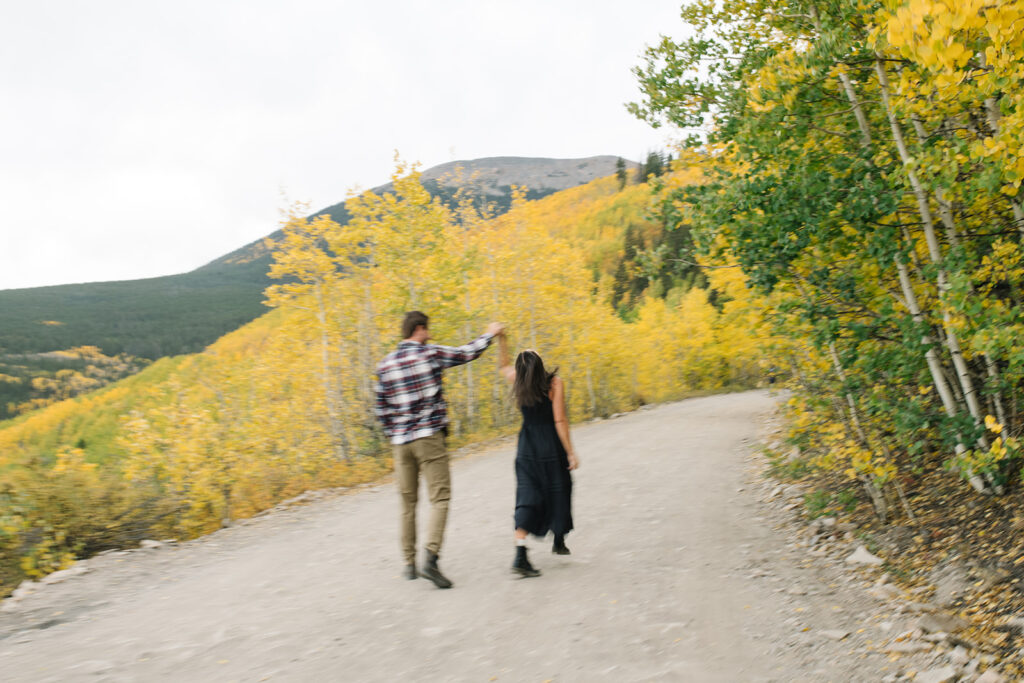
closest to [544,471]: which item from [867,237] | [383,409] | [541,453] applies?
[541,453]

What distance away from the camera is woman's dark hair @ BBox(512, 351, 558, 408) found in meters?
5.63

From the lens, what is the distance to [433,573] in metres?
5.33

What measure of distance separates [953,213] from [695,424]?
12933mm

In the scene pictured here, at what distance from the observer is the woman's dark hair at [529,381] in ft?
18.5

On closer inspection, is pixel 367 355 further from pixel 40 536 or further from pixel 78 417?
pixel 78 417

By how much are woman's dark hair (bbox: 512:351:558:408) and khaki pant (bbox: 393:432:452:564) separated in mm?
798

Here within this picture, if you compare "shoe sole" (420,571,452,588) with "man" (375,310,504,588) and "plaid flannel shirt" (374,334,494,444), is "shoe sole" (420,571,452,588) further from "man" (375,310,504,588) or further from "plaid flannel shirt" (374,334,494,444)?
"plaid flannel shirt" (374,334,494,444)

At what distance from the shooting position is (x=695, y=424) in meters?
18.0

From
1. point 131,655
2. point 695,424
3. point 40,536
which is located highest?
point 40,536

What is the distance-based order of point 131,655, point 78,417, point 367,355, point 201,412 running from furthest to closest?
point 78,417, point 367,355, point 201,412, point 131,655

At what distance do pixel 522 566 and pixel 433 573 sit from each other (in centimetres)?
79

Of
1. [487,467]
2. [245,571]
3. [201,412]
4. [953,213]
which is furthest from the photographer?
[487,467]

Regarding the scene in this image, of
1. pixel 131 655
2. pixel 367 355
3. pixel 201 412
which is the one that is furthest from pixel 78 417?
pixel 131 655

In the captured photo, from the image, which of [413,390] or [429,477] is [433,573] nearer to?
[429,477]
